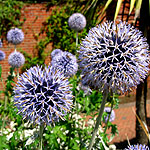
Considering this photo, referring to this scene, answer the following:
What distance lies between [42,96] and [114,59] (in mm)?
537

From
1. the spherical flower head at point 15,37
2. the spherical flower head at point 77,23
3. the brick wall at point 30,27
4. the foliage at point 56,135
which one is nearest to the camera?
the foliage at point 56,135

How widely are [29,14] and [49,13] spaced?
1.86ft

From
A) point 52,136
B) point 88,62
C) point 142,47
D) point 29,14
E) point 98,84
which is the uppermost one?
point 29,14

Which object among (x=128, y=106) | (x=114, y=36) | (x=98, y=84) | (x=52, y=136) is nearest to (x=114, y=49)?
(x=114, y=36)

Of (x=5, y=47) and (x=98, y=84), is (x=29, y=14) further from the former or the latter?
(x=98, y=84)

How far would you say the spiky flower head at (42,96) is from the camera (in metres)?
1.13

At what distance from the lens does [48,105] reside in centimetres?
113

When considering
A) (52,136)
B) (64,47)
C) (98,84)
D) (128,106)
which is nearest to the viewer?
(98,84)

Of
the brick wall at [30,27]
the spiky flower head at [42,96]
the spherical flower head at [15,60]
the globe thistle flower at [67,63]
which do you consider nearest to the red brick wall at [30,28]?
the brick wall at [30,27]

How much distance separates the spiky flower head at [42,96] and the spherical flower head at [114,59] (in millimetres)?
230

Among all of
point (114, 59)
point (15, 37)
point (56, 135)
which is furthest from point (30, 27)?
point (114, 59)

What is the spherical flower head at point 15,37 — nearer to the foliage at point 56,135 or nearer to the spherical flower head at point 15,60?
the spherical flower head at point 15,60

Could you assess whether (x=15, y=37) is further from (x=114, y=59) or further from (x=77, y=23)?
(x=114, y=59)

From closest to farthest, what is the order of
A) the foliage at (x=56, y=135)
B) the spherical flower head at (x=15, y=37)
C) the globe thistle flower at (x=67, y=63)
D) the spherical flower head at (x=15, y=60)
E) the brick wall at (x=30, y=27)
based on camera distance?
the foliage at (x=56, y=135) → the globe thistle flower at (x=67, y=63) → the spherical flower head at (x=15, y=60) → the spherical flower head at (x=15, y=37) → the brick wall at (x=30, y=27)
